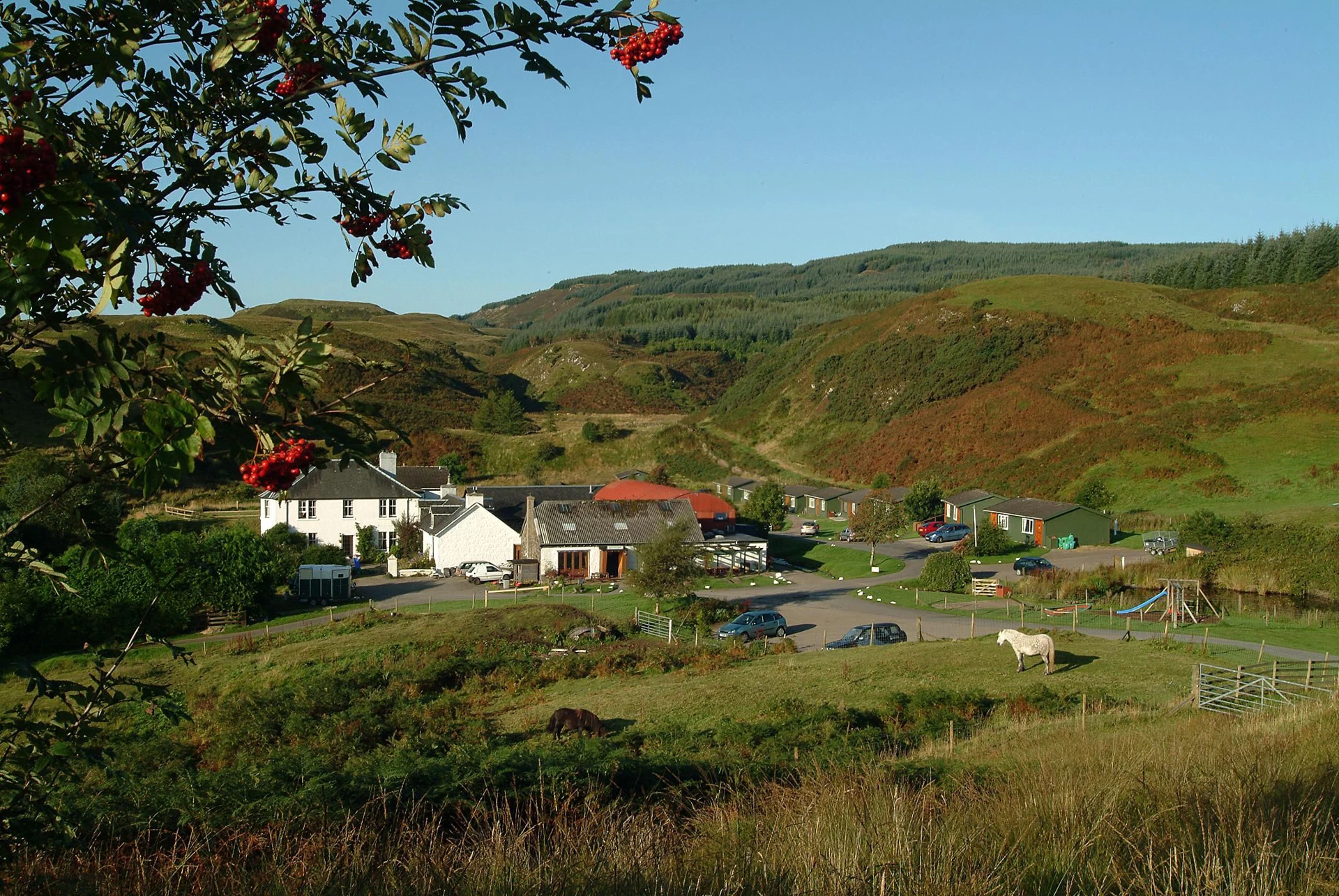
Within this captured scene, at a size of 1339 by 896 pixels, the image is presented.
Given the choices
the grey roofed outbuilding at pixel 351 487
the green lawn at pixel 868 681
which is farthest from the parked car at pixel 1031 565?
the grey roofed outbuilding at pixel 351 487

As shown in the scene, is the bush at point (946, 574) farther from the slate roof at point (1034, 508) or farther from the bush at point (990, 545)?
the slate roof at point (1034, 508)

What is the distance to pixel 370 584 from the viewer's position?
4719 cm

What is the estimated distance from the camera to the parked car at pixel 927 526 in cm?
6125

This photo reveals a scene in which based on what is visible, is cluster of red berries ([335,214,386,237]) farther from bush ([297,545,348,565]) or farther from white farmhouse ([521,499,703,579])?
bush ([297,545,348,565])

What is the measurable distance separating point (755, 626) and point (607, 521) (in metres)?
18.4

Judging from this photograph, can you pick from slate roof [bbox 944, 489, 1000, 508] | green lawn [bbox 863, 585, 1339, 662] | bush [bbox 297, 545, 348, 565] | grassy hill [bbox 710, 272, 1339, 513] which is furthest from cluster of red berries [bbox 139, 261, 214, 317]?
slate roof [bbox 944, 489, 1000, 508]

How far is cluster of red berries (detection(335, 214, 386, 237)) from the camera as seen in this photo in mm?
3877

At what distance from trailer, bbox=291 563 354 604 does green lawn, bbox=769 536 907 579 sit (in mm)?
24113

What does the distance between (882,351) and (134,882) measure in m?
110

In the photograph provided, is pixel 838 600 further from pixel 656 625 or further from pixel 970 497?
pixel 970 497

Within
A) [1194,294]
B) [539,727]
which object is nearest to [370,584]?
[539,727]

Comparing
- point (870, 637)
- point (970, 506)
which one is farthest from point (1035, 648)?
point (970, 506)

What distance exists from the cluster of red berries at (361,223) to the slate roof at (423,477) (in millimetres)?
64869

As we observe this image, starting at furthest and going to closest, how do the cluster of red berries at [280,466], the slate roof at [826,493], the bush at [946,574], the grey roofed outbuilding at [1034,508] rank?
the slate roof at [826,493] → the grey roofed outbuilding at [1034,508] → the bush at [946,574] → the cluster of red berries at [280,466]
